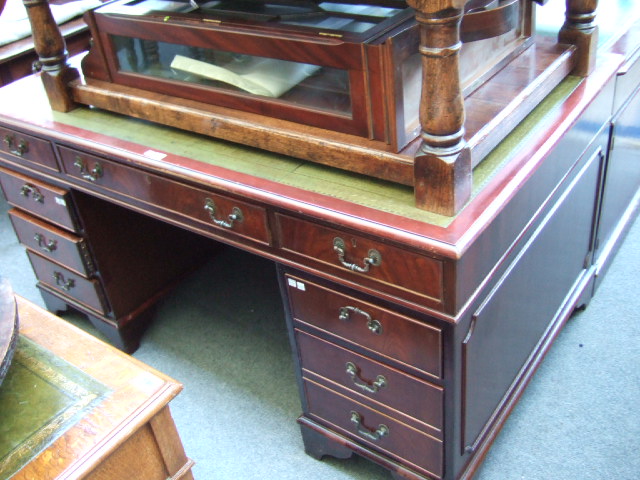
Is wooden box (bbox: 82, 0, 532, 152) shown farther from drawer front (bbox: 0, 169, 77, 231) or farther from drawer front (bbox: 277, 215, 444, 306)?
drawer front (bbox: 0, 169, 77, 231)

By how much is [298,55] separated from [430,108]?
264mm

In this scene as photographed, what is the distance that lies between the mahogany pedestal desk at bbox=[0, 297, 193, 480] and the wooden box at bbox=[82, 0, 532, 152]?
494 millimetres

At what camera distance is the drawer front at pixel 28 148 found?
1.44m

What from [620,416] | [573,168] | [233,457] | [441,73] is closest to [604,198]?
[573,168]

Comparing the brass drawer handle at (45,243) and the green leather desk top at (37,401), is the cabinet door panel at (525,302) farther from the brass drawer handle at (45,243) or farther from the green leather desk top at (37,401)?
the brass drawer handle at (45,243)

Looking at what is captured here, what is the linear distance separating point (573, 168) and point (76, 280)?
1188 mm

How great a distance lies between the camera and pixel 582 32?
129cm

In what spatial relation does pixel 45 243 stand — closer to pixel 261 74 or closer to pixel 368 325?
pixel 261 74

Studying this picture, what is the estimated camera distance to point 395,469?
1.30 m

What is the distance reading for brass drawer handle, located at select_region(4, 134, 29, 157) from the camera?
1.48 meters

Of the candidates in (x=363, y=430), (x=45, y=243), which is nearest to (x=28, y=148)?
(x=45, y=243)

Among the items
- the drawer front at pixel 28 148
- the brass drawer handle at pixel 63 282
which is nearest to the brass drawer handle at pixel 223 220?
the drawer front at pixel 28 148

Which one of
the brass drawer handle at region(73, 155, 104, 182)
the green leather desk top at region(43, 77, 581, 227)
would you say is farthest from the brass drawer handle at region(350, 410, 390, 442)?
the brass drawer handle at region(73, 155, 104, 182)

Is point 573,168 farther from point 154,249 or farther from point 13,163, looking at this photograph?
point 13,163
